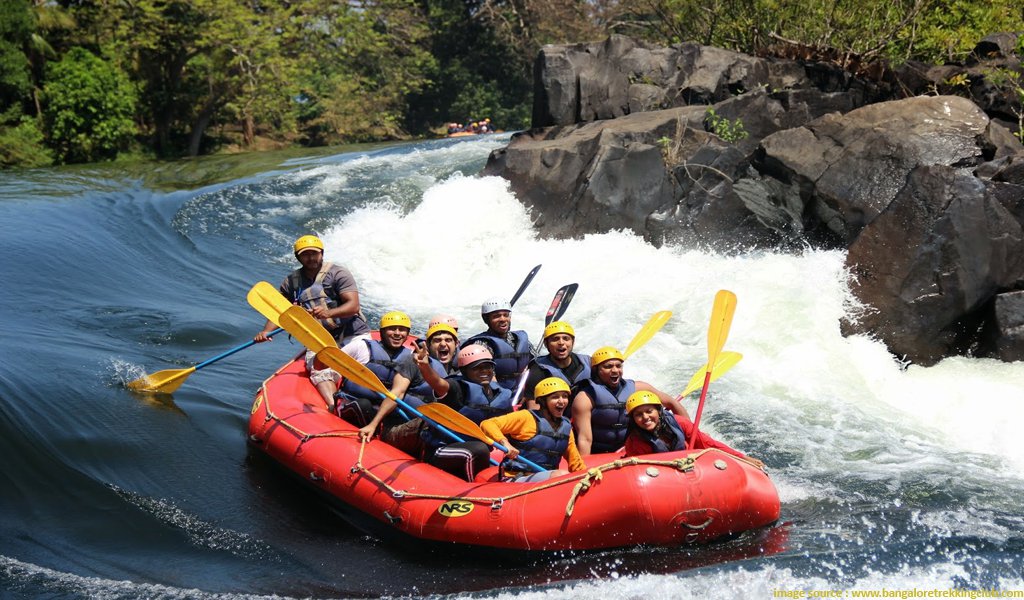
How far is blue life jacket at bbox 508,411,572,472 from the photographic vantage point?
17.9 ft

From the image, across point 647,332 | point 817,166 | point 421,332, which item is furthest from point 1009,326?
point 421,332

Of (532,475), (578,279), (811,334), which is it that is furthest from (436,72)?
(532,475)

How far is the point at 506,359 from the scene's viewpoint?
6.36 m

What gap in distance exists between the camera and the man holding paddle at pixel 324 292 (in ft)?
23.5

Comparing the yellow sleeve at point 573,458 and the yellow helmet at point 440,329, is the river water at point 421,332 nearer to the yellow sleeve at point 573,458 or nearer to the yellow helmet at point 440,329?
the yellow sleeve at point 573,458

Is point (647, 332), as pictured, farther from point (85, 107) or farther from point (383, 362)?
point (85, 107)

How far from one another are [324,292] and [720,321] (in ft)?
9.25

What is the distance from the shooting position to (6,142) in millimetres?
19938

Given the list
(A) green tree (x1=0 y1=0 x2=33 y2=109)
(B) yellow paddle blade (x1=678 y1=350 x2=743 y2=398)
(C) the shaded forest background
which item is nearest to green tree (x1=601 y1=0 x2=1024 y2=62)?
(C) the shaded forest background

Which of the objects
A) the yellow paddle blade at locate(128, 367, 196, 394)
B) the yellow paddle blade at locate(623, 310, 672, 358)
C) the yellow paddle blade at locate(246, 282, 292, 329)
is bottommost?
the yellow paddle blade at locate(128, 367, 196, 394)

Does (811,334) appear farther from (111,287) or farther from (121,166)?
(121,166)

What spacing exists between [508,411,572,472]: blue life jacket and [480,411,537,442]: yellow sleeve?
27 mm

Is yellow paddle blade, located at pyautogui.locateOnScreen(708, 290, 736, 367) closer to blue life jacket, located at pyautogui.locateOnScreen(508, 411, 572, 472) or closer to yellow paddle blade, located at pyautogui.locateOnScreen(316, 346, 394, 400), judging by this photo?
blue life jacket, located at pyautogui.locateOnScreen(508, 411, 572, 472)

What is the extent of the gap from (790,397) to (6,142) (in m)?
17.7
